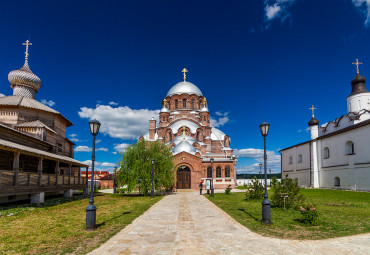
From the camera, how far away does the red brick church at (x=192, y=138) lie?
32562 mm

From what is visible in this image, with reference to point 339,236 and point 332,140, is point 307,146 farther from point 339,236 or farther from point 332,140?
point 339,236

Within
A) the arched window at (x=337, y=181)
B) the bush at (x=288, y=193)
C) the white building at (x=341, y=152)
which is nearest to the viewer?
the bush at (x=288, y=193)

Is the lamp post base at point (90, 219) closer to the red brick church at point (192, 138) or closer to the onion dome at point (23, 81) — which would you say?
the onion dome at point (23, 81)

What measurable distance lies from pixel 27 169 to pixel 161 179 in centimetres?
1049

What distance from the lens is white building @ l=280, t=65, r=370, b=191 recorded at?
2527 centimetres

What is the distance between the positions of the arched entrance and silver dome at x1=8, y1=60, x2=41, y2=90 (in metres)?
19.0

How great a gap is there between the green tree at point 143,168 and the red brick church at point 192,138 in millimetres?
7770

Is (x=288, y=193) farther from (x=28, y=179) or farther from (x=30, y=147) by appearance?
(x=30, y=147)

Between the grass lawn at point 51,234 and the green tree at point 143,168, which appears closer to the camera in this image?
the grass lawn at point 51,234

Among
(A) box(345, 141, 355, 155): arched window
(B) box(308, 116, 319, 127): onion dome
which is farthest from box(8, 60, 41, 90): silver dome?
(B) box(308, 116, 319, 127): onion dome

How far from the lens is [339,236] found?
23.5 feet

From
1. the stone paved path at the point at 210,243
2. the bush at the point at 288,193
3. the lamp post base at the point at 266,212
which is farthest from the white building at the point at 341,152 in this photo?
the stone paved path at the point at 210,243

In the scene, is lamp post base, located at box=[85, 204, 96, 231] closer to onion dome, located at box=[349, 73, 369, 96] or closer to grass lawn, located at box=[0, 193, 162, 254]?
grass lawn, located at box=[0, 193, 162, 254]

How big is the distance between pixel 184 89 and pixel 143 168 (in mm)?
26003
